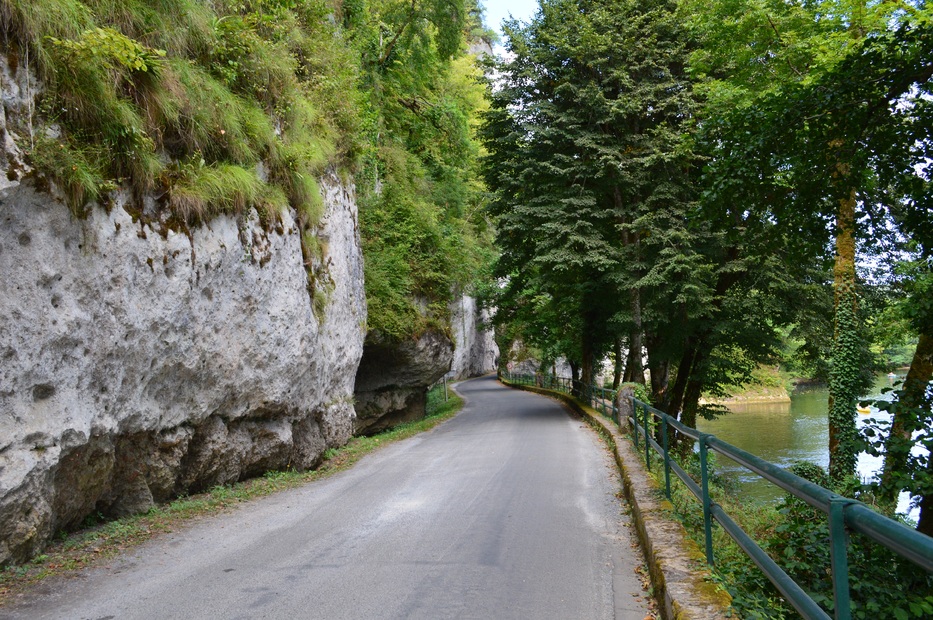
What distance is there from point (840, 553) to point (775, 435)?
3338 centimetres

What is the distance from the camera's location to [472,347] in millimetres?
65125

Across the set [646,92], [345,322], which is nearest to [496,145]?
[646,92]

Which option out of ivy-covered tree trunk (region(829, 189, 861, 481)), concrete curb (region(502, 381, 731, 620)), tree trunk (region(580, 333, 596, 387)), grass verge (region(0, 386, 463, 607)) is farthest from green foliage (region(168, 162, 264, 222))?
tree trunk (region(580, 333, 596, 387))

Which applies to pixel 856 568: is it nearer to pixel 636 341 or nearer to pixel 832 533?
pixel 832 533

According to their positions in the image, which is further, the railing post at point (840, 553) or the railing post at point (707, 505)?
the railing post at point (707, 505)

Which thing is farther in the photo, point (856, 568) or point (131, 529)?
point (131, 529)

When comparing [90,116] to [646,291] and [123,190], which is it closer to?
[123,190]

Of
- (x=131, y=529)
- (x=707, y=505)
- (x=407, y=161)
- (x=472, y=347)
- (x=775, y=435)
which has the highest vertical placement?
(x=407, y=161)

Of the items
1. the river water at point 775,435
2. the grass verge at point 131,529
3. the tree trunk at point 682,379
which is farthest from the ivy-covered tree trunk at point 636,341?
the grass verge at point 131,529

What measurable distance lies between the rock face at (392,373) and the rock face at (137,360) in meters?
8.16

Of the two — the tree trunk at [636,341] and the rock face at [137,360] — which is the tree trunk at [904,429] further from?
the tree trunk at [636,341]

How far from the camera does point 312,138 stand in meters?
11.6

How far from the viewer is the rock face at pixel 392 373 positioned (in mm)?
19641

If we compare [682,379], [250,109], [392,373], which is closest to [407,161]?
[392,373]
